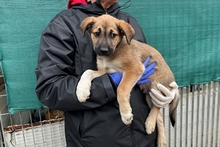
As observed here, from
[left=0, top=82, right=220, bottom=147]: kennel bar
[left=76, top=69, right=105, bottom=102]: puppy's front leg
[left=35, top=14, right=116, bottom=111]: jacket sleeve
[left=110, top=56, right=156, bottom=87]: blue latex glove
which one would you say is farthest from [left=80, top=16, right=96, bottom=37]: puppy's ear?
[left=0, top=82, right=220, bottom=147]: kennel bar

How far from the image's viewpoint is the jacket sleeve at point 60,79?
1852 millimetres

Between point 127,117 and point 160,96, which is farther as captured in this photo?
point 160,96

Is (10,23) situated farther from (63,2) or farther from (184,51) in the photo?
(184,51)

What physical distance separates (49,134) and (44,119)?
23cm

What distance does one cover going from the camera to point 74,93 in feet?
6.08

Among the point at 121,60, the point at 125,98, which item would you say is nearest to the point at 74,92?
the point at 125,98

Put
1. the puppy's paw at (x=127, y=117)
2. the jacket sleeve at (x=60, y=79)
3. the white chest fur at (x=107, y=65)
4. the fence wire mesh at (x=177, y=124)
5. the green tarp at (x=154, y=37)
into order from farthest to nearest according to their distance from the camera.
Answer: the fence wire mesh at (x=177, y=124) → the green tarp at (x=154, y=37) → the white chest fur at (x=107, y=65) → the puppy's paw at (x=127, y=117) → the jacket sleeve at (x=60, y=79)

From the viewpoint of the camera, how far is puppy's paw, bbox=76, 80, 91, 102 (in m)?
1.87

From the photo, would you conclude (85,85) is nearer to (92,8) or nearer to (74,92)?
(74,92)

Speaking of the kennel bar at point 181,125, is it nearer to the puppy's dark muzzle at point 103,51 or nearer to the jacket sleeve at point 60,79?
the jacket sleeve at point 60,79

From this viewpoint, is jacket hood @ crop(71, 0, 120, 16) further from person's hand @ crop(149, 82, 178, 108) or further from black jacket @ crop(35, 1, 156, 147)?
person's hand @ crop(149, 82, 178, 108)

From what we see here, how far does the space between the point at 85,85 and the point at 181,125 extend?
2590 millimetres

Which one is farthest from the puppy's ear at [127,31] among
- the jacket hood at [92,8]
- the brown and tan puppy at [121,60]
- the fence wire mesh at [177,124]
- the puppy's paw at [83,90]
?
the fence wire mesh at [177,124]

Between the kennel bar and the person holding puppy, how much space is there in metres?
1.15
